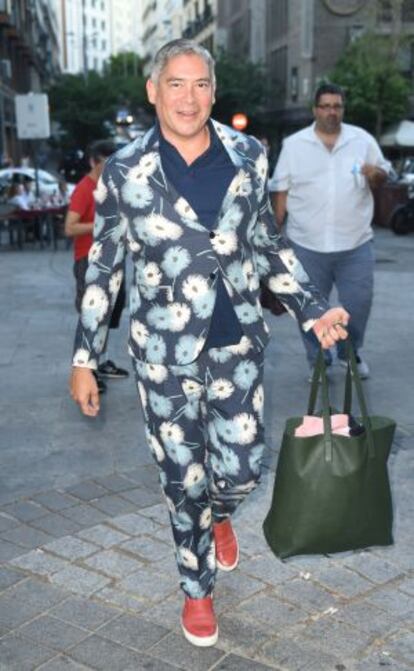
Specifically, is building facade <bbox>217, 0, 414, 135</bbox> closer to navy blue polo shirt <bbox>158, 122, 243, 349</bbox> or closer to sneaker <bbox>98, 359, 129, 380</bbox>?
sneaker <bbox>98, 359, 129, 380</bbox>

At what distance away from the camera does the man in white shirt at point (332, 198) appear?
6.04 metres

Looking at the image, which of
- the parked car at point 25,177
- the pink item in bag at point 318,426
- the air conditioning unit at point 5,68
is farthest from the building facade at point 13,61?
the pink item in bag at point 318,426

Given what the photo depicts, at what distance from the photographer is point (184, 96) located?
279 centimetres

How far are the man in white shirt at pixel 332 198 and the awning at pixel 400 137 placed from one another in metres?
27.5

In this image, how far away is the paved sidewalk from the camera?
3.00 meters

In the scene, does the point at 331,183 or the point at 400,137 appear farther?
the point at 400,137

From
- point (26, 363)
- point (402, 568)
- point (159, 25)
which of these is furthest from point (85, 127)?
point (159, 25)

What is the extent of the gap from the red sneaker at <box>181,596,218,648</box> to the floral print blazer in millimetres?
880

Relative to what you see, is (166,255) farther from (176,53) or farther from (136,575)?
(136,575)

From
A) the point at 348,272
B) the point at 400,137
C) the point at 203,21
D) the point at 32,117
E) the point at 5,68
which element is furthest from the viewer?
the point at 203,21

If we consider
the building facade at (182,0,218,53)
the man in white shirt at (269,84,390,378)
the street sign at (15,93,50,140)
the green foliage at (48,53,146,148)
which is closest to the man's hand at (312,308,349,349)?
the man in white shirt at (269,84,390,378)

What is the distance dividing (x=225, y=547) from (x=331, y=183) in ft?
10.7

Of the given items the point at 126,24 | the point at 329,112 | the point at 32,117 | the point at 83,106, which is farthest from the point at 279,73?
the point at 126,24

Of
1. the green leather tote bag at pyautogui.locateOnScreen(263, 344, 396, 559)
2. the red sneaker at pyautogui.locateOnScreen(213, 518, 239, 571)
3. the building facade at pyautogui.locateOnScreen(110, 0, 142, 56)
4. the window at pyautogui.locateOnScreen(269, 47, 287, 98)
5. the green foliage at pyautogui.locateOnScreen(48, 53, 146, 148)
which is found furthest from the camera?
the building facade at pyautogui.locateOnScreen(110, 0, 142, 56)
